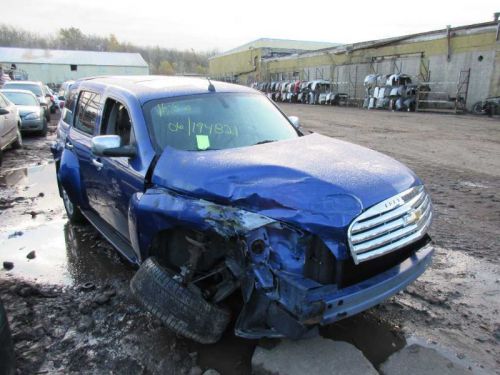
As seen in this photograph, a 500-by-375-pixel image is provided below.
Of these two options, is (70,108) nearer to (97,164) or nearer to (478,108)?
(97,164)

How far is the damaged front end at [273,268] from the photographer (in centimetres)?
244

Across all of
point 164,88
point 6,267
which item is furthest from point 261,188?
point 6,267

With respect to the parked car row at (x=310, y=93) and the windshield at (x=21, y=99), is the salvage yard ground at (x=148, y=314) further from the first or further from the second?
the parked car row at (x=310, y=93)

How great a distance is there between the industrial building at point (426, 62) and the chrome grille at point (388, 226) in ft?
79.8

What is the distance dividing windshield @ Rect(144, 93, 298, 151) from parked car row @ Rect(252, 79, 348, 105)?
31198 mm

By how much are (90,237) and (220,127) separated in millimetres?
2565

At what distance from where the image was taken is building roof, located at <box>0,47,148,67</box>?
69312 millimetres

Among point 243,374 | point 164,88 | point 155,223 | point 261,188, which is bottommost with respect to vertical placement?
point 243,374

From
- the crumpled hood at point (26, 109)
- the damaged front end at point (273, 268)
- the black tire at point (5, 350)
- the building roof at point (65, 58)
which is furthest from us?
the building roof at point (65, 58)

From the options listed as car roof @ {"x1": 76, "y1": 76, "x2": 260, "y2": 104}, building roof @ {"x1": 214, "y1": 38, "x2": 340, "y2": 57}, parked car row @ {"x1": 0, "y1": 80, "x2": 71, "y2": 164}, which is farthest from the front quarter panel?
building roof @ {"x1": 214, "y1": 38, "x2": 340, "y2": 57}

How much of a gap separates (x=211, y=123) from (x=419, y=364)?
2.53 m

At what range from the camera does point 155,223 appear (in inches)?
117

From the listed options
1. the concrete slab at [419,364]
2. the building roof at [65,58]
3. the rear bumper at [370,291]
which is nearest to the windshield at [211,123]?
the rear bumper at [370,291]

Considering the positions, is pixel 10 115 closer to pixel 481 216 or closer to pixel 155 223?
pixel 155 223
